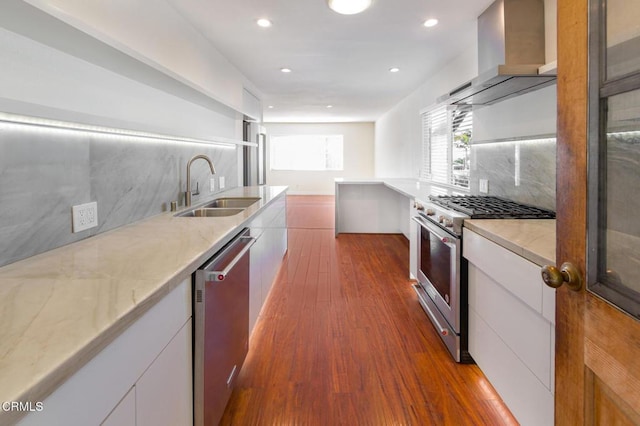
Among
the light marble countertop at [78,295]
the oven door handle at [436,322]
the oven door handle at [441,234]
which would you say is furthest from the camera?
the oven door handle at [436,322]

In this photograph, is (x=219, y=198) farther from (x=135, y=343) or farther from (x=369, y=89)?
(x=369, y=89)

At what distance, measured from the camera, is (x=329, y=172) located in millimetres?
12219

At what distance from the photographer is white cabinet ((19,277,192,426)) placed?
63 centimetres

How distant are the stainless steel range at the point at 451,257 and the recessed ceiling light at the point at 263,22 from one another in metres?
1.97

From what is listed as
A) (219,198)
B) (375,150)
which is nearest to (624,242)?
(219,198)

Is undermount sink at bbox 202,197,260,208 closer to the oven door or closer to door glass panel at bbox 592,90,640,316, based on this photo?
the oven door

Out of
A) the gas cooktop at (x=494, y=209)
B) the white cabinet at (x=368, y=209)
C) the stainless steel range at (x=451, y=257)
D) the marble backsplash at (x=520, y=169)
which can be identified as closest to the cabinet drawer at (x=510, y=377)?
the stainless steel range at (x=451, y=257)

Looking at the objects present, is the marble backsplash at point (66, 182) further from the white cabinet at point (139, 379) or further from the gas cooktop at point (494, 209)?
the gas cooktop at point (494, 209)

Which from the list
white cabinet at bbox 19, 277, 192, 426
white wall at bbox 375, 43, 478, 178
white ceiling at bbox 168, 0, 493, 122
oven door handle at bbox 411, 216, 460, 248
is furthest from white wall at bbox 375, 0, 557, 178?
white cabinet at bbox 19, 277, 192, 426

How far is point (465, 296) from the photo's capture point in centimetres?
212

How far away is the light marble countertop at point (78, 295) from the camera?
587 millimetres

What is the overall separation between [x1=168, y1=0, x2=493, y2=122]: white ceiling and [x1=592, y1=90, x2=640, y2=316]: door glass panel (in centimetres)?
220

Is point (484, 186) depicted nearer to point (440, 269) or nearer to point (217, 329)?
point (440, 269)

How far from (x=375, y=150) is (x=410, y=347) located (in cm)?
952
